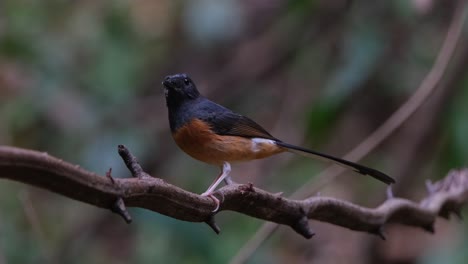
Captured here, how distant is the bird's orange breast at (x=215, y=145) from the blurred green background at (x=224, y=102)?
0.64 m

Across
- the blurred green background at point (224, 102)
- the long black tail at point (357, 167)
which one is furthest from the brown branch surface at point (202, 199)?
the blurred green background at point (224, 102)

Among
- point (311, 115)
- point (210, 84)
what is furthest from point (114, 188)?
point (210, 84)

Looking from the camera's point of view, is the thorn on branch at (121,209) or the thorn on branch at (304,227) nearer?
the thorn on branch at (121,209)

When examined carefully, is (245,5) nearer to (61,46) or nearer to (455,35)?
(61,46)

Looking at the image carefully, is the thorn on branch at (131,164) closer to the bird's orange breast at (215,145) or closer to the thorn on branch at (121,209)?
the thorn on branch at (121,209)

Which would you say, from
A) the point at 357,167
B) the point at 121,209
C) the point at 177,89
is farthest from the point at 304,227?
the point at 177,89

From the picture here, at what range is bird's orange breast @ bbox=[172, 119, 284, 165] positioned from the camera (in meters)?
3.76

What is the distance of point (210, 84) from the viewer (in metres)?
6.78

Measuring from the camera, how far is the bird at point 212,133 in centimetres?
377

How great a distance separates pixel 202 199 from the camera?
7.59ft

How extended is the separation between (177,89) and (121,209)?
2194 millimetres

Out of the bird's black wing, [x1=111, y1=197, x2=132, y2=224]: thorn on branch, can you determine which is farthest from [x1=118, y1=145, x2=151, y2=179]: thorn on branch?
the bird's black wing

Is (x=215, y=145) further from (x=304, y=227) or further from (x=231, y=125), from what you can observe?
(x=304, y=227)

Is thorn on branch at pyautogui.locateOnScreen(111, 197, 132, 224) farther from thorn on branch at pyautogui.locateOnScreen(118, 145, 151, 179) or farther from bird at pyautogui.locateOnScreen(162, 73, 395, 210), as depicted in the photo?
bird at pyautogui.locateOnScreen(162, 73, 395, 210)
